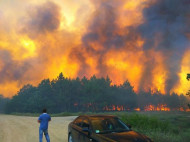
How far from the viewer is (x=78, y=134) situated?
7.60 meters

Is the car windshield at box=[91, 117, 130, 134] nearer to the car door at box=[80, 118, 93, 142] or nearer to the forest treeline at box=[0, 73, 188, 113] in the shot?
the car door at box=[80, 118, 93, 142]

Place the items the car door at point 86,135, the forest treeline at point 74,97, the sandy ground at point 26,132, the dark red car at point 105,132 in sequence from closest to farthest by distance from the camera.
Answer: the dark red car at point 105,132
the car door at point 86,135
the sandy ground at point 26,132
the forest treeline at point 74,97

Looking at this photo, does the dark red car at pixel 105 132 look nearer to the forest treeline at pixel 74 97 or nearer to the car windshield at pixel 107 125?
the car windshield at pixel 107 125

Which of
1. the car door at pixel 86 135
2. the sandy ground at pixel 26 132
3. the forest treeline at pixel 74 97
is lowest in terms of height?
the sandy ground at pixel 26 132

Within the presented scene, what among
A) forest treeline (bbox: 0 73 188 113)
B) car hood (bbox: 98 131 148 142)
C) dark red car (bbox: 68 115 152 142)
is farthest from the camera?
forest treeline (bbox: 0 73 188 113)

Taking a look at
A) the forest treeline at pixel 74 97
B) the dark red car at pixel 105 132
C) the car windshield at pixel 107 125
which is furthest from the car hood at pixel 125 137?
the forest treeline at pixel 74 97

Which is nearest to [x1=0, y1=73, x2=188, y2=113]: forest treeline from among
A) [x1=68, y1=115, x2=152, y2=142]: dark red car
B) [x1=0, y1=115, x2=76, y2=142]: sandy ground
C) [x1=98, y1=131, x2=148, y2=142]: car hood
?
[x1=0, y1=115, x2=76, y2=142]: sandy ground

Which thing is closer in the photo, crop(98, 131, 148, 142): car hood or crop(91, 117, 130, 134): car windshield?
crop(98, 131, 148, 142): car hood

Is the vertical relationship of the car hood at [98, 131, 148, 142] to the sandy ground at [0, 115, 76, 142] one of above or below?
above

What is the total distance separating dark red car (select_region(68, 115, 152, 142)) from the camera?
18.7 feet

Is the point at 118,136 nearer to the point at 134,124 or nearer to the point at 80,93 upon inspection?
the point at 134,124

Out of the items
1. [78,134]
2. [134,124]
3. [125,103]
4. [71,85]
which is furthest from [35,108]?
[78,134]

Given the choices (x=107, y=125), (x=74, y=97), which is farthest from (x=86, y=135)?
(x=74, y=97)

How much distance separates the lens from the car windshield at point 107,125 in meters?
6.42
